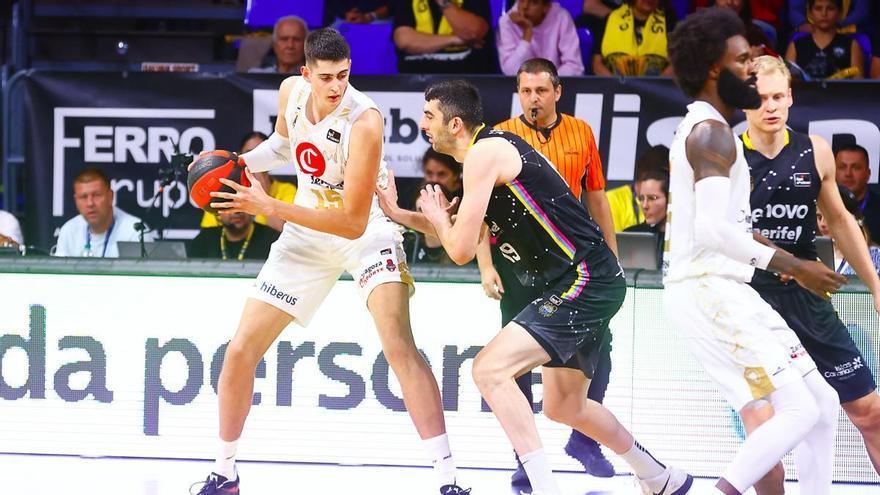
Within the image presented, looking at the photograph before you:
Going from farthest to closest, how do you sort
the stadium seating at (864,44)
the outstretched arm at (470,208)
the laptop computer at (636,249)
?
the stadium seating at (864,44) < the laptop computer at (636,249) < the outstretched arm at (470,208)

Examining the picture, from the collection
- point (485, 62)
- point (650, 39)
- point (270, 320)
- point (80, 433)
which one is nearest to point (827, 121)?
point (650, 39)

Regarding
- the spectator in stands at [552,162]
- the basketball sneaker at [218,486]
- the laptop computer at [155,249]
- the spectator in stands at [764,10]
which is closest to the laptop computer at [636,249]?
the spectator in stands at [552,162]

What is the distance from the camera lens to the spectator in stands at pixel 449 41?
9.06 m

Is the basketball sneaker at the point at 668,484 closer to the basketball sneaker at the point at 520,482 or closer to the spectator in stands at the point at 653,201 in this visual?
the basketball sneaker at the point at 520,482

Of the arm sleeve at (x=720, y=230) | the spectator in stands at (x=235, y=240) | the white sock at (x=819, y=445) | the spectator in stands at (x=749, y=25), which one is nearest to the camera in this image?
the arm sleeve at (x=720, y=230)

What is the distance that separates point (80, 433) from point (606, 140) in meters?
4.05

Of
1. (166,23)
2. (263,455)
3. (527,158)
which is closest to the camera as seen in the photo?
(527,158)

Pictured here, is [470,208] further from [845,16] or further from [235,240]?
[845,16]

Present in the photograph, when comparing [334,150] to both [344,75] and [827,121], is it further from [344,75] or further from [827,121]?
[827,121]

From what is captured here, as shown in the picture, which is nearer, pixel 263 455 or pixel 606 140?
pixel 263 455

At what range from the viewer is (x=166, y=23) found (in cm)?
1094

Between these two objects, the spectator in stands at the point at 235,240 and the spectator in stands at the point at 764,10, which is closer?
the spectator in stands at the point at 235,240

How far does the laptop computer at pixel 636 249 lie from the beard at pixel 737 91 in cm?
223

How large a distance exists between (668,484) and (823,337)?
964mm
